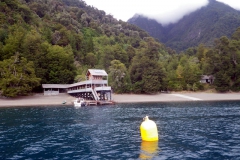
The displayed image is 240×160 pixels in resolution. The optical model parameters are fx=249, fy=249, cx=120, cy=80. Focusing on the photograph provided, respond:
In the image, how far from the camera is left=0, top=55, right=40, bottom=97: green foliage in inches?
2416

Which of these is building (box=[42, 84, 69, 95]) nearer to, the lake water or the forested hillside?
the forested hillside

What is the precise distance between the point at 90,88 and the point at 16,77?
18.8m

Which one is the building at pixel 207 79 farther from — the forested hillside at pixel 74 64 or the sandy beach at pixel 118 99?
the sandy beach at pixel 118 99

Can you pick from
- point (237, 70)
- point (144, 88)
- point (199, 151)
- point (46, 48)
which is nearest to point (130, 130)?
point (199, 151)

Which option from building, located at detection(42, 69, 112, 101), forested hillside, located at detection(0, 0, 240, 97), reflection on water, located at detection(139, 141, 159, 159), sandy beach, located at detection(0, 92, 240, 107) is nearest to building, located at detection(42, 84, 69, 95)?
building, located at detection(42, 69, 112, 101)

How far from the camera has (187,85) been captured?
271ft

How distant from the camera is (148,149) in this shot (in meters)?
16.5

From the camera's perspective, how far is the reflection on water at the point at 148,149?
14.8 meters

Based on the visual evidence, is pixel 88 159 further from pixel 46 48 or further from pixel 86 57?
pixel 86 57

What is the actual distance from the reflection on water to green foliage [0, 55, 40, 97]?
169 ft

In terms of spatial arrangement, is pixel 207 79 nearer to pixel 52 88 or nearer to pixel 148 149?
pixel 52 88

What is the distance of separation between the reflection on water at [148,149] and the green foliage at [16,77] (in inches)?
2025

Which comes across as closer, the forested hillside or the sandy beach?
the sandy beach

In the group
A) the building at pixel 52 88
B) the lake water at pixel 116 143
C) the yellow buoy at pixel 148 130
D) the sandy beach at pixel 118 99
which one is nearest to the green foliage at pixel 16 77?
the sandy beach at pixel 118 99
